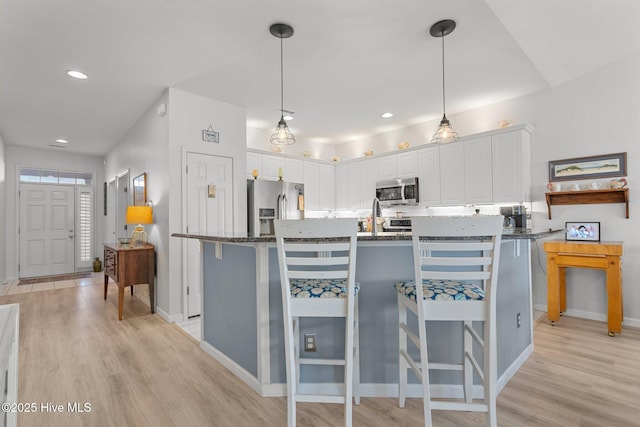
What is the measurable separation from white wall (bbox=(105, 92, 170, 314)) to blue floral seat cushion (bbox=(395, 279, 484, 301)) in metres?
2.93

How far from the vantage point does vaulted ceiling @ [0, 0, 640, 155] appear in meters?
2.44

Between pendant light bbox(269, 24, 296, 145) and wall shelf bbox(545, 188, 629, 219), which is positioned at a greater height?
pendant light bbox(269, 24, 296, 145)

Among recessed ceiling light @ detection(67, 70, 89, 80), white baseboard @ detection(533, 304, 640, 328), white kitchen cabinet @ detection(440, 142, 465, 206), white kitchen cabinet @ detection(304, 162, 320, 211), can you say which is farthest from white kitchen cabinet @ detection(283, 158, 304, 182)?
white baseboard @ detection(533, 304, 640, 328)

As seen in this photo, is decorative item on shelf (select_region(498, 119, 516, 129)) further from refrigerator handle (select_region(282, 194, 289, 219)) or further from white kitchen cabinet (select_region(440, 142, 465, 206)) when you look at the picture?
refrigerator handle (select_region(282, 194, 289, 219))

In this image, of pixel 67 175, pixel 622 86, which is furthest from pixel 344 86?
pixel 67 175

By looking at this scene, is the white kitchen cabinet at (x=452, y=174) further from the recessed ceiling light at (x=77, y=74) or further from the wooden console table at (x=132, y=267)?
the recessed ceiling light at (x=77, y=74)

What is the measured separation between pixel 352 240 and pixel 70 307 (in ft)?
14.5

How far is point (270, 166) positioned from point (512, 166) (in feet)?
11.2

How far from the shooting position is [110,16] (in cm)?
243

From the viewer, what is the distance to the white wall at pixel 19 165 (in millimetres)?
6219

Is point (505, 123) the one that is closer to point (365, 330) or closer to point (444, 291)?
point (444, 291)

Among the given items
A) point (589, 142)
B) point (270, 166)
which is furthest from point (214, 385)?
point (589, 142)

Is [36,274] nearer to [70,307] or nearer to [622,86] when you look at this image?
[70,307]

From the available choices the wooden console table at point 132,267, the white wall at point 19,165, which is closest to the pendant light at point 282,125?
the wooden console table at point 132,267
